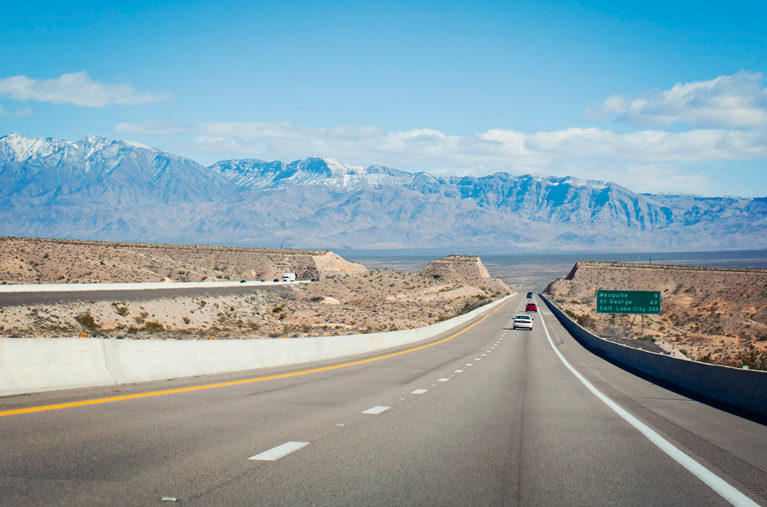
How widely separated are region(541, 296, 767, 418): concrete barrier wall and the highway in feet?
2.13

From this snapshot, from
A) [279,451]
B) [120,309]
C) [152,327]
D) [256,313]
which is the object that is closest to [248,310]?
[256,313]

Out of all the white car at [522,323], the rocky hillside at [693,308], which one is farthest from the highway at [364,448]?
the white car at [522,323]

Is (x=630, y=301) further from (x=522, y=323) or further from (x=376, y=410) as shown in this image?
(x=376, y=410)

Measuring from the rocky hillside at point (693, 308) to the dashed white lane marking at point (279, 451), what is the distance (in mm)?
21633

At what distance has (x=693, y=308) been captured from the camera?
9288 cm

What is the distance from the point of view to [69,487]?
241 inches

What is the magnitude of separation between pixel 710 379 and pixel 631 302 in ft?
136

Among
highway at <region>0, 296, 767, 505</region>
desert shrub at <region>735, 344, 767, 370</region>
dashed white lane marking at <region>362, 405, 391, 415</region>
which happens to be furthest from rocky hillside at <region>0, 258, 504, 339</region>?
dashed white lane marking at <region>362, 405, 391, 415</region>

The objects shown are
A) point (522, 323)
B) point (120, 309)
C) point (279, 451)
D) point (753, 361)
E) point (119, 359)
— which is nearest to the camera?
point (279, 451)

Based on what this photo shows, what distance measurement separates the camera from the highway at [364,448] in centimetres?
636

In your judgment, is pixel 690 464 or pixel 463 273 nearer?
pixel 690 464

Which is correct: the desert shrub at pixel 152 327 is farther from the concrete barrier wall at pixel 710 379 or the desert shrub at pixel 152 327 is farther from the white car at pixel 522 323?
the white car at pixel 522 323

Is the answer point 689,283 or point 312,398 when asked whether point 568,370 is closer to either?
point 312,398

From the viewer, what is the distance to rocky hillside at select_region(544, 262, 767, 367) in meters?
57.5
